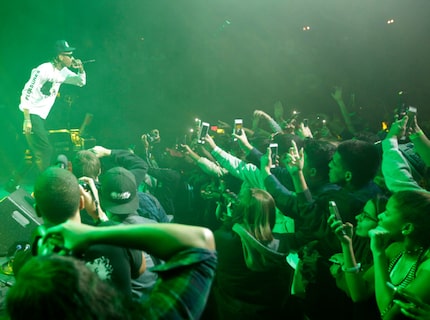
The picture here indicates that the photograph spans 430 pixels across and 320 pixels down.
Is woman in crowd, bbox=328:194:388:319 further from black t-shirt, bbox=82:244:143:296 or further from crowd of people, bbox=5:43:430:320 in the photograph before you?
black t-shirt, bbox=82:244:143:296

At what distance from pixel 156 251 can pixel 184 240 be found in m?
0.08

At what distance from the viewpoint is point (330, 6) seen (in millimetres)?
9344

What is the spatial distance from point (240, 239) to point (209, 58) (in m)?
7.50

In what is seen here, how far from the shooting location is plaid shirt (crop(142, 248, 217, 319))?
82 centimetres

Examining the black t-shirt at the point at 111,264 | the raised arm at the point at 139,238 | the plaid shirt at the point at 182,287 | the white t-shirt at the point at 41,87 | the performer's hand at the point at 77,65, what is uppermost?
the performer's hand at the point at 77,65

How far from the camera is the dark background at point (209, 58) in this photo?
7.41 m

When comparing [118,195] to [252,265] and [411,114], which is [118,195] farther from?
[411,114]

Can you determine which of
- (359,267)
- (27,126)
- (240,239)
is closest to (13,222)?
(27,126)

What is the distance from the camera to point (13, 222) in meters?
3.52

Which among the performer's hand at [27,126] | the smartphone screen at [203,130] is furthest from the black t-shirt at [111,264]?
the performer's hand at [27,126]

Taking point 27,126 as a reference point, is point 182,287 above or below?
below

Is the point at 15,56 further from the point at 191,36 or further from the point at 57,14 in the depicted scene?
the point at 191,36

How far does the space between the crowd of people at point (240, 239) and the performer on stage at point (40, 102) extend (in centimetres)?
137

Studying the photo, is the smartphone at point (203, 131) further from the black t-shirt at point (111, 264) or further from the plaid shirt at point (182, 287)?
the plaid shirt at point (182, 287)
